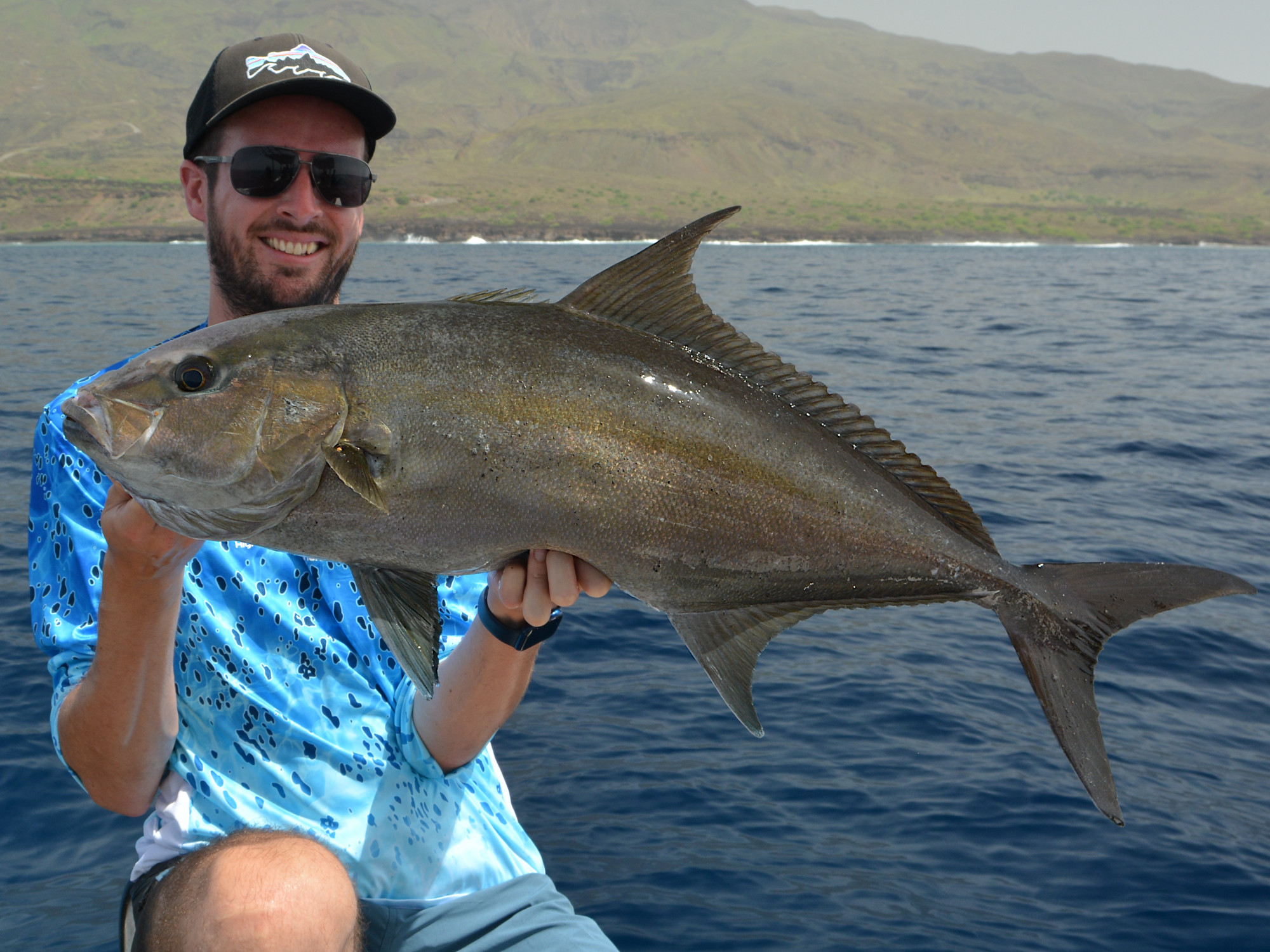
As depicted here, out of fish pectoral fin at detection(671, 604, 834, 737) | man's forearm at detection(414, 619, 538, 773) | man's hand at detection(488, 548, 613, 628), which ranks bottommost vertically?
man's forearm at detection(414, 619, 538, 773)

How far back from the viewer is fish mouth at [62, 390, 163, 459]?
2248 mm

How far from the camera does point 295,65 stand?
3.28 metres

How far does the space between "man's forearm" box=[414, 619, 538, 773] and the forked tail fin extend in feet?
4.72

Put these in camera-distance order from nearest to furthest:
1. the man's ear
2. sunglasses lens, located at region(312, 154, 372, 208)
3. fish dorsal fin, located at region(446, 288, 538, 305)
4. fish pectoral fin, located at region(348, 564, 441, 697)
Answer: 1. fish pectoral fin, located at region(348, 564, 441, 697)
2. fish dorsal fin, located at region(446, 288, 538, 305)
3. sunglasses lens, located at region(312, 154, 372, 208)
4. the man's ear

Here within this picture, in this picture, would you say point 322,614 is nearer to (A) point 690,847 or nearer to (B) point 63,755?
(B) point 63,755

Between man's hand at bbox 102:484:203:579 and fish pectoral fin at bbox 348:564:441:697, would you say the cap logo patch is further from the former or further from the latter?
fish pectoral fin at bbox 348:564:441:697

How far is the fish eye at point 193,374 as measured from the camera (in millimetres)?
2350

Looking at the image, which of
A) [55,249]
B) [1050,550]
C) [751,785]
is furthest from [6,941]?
[55,249]

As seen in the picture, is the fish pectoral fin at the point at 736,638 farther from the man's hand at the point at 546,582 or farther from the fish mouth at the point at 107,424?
the fish mouth at the point at 107,424

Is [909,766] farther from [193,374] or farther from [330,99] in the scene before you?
[193,374]

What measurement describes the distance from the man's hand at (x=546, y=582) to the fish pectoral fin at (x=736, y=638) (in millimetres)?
288

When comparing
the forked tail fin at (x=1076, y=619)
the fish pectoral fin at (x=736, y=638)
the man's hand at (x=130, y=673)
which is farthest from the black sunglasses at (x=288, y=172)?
the forked tail fin at (x=1076, y=619)

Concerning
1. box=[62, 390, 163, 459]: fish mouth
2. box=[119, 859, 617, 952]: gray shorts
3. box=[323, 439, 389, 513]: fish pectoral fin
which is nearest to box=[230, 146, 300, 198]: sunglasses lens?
box=[62, 390, 163, 459]: fish mouth

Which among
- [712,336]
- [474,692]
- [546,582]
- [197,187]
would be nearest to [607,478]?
[546,582]
